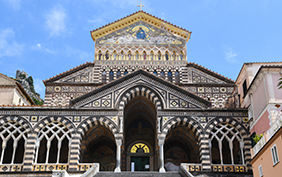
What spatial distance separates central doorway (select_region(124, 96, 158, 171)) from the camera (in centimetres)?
2453

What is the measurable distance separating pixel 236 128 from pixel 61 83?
1455cm

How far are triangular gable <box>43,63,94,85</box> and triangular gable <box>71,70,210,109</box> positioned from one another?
5680mm

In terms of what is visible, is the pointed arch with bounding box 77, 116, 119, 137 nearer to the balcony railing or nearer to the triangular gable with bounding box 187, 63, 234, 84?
the balcony railing

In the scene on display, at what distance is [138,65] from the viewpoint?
2884 cm

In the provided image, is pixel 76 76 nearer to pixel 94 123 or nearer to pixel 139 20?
pixel 94 123

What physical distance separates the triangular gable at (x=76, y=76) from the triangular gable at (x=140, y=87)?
18.6 ft

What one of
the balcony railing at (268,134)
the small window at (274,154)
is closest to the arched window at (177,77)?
the balcony railing at (268,134)

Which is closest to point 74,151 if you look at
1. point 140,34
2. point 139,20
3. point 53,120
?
point 53,120

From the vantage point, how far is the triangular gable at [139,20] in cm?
3008

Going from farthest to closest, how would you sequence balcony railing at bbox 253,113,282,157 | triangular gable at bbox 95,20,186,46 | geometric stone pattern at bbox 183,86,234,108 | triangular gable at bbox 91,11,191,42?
triangular gable at bbox 91,11,191,42 → triangular gable at bbox 95,20,186,46 → geometric stone pattern at bbox 183,86,234,108 → balcony railing at bbox 253,113,282,157

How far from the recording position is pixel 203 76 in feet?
92.3

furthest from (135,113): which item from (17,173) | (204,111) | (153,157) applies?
(17,173)

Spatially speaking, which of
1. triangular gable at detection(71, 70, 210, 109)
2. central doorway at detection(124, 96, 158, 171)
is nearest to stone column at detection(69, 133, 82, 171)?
triangular gable at detection(71, 70, 210, 109)

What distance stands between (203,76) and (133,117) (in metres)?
7.14
